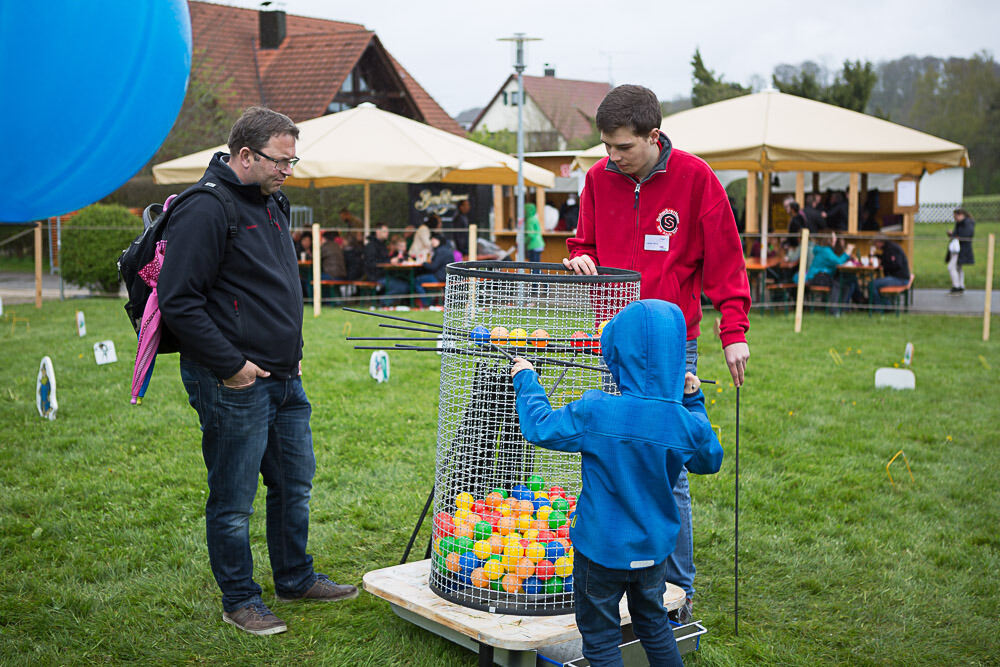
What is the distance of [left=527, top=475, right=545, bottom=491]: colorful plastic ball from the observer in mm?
3291

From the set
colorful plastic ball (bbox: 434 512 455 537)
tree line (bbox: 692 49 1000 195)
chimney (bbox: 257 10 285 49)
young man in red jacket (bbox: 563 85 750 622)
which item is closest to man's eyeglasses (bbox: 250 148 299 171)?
young man in red jacket (bbox: 563 85 750 622)

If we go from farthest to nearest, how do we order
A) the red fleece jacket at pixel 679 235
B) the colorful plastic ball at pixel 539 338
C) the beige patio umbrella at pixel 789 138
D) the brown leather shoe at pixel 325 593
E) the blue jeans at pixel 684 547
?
the beige patio umbrella at pixel 789 138
the brown leather shoe at pixel 325 593
the blue jeans at pixel 684 547
the red fleece jacket at pixel 679 235
the colorful plastic ball at pixel 539 338

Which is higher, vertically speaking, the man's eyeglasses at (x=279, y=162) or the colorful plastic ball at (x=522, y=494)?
the man's eyeglasses at (x=279, y=162)

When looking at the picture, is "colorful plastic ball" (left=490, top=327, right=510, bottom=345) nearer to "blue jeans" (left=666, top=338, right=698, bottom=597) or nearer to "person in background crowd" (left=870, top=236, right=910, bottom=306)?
"blue jeans" (left=666, top=338, right=698, bottom=597)

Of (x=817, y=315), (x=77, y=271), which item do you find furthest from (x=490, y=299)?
(x=77, y=271)

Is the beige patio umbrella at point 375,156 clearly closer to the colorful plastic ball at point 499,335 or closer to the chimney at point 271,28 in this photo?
the colorful plastic ball at point 499,335

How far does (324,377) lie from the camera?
7766mm

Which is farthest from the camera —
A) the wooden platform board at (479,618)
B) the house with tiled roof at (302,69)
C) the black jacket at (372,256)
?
the house with tiled roof at (302,69)

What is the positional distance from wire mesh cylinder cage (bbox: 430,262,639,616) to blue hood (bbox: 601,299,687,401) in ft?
1.36

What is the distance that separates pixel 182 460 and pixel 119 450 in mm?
515

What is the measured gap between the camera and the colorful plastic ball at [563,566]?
314 cm

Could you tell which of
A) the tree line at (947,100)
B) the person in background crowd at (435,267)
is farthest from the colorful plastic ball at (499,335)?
the tree line at (947,100)

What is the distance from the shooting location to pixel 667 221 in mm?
3258

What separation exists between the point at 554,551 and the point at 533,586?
14cm
